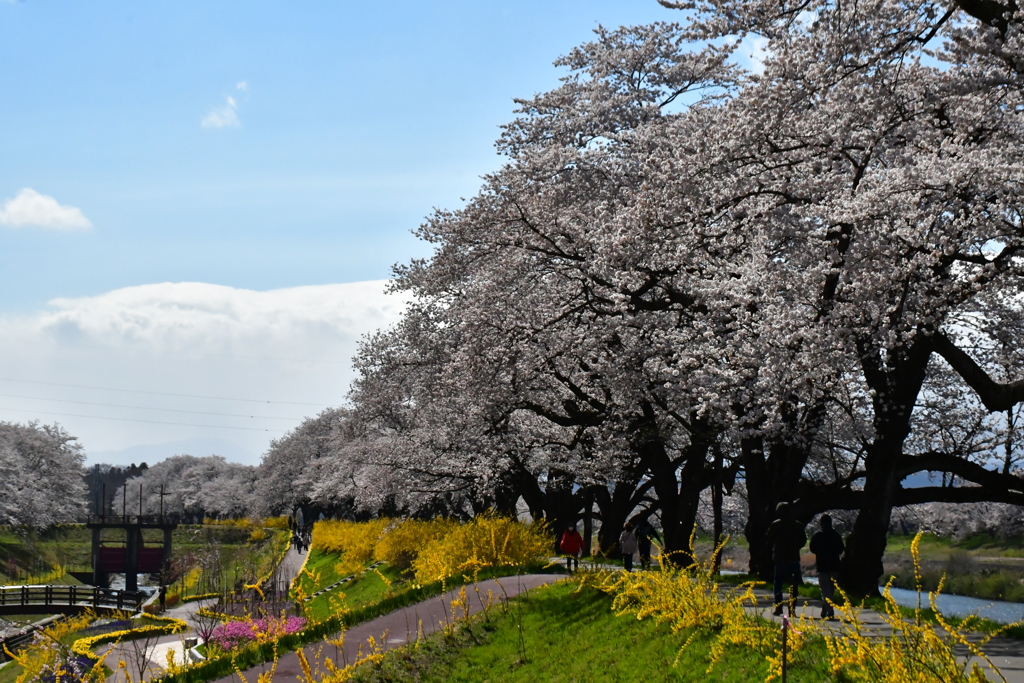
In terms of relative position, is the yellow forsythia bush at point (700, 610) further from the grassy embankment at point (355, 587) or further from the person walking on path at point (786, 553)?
the grassy embankment at point (355, 587)

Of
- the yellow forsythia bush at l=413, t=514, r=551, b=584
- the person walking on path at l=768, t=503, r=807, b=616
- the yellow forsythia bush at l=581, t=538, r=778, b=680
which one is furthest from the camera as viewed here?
the yellow forsythia bush at l=413, t=514, r=551, b=584

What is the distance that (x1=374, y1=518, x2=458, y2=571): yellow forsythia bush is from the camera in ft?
104

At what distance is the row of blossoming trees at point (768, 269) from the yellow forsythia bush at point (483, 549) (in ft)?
9.28

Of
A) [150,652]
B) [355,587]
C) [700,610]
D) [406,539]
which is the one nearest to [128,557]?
[355,587]

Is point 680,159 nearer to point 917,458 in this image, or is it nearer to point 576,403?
point 917,458

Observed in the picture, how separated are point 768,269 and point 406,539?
827 inches

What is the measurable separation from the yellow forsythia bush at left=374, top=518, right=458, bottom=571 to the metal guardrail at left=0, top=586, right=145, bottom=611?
43.1 ft

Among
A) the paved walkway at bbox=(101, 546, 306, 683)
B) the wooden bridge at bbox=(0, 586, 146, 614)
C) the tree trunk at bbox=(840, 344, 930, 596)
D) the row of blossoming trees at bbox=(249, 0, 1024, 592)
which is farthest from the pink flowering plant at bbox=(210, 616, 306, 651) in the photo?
the wooden bridge at bbox=(0, 586, 146, 614)

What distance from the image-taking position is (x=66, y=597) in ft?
141

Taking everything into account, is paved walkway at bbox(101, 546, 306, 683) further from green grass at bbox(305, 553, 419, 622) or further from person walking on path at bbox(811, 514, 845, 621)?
person walking on path at bbox(811, 514, 845, 621)

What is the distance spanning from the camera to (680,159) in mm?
16062

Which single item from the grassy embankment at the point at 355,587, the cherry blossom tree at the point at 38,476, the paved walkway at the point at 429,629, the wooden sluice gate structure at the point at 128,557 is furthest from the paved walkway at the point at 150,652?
the wooden sluice gate structure at the point at 128,557

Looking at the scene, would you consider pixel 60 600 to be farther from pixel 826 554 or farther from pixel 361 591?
pixel 826 554

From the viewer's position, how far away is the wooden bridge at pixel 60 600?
4097 cm
